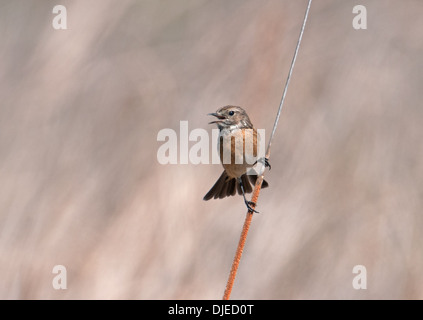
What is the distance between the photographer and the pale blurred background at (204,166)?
4.17 meters

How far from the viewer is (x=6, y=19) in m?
4.62

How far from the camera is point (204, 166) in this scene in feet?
14.8

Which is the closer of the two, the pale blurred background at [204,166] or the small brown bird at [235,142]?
the small brown bird at [235,142]

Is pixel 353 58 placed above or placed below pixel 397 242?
above

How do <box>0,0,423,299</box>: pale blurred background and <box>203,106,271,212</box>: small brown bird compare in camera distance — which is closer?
<box>203,106,271,212</box>: small brown bird

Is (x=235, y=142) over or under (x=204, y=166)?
under

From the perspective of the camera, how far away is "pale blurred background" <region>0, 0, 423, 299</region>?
164 inches

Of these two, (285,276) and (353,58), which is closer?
(285,276)

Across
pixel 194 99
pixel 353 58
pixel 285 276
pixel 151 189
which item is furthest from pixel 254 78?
pixel 285 276

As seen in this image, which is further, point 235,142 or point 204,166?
point 204,166
